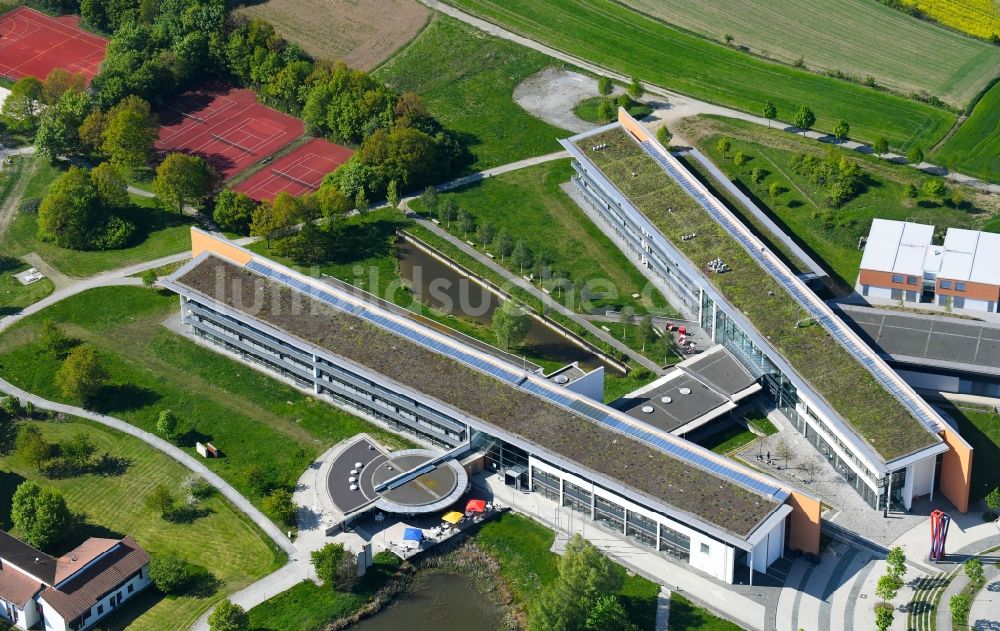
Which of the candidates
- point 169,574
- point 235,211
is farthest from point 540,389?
point 235,211

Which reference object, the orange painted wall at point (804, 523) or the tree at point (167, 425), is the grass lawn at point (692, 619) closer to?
the orange painted wall at point (804, 523)

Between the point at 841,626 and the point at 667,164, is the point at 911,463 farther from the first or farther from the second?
the point at 667,164

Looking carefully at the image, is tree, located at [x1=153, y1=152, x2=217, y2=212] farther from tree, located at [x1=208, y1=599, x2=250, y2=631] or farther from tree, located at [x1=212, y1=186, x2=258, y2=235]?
tree, located at [x1=208, y1=599, x2=250, y2=631]

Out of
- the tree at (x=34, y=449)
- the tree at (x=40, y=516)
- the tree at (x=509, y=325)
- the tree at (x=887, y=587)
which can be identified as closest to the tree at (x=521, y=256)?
the tree at (x=509, y=325)

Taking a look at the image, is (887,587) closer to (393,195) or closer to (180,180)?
(393,195)

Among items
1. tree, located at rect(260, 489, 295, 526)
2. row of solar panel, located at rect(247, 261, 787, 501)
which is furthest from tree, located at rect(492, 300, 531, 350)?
tree, located at rect(260, 489, 295, 526)

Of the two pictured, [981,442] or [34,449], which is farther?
[981,442]
